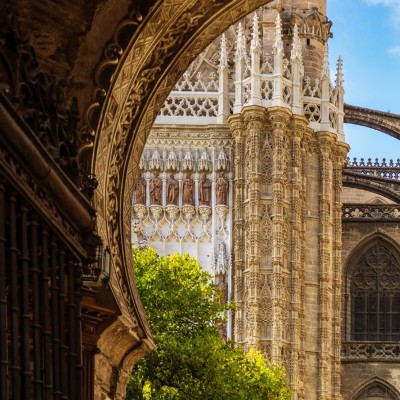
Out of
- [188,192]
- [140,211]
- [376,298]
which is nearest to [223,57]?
[188,192]

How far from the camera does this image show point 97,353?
12.9 m

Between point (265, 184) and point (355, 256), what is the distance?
328 inches

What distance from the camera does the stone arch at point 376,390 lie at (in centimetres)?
5612

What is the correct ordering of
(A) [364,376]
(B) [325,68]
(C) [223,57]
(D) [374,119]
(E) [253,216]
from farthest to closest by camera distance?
(D) [374,119] → (A) [364,376] → (B) [325,68] → (C) [223,57] → (E) [253,216]

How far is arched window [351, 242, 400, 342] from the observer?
191 feet

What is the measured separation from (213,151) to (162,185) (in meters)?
1.88

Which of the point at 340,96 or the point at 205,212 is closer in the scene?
the point at 205,212

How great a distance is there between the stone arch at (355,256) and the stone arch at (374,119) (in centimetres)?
766

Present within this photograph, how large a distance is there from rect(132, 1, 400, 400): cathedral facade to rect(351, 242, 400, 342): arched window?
147 inches

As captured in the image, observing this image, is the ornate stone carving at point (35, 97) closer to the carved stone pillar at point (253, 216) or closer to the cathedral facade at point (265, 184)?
the carved stone pillar at point (253, 216)

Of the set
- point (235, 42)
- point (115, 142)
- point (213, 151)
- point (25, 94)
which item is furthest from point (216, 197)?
point (25, 94)

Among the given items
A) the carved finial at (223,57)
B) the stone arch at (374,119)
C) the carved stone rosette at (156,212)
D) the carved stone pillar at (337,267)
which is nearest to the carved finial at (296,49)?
the carved finial at (223,57)

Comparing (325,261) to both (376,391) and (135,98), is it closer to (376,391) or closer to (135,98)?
(376,391)

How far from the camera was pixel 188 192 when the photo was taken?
5134 cm
